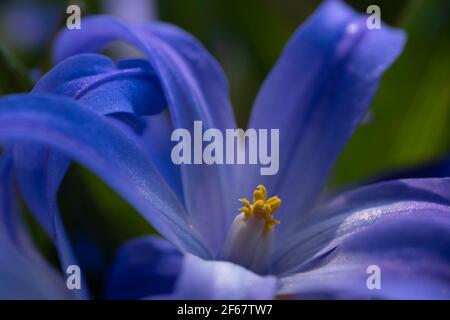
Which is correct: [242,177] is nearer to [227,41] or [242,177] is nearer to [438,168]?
[438,168]

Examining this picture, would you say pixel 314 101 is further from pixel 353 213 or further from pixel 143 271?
pixel 143 271

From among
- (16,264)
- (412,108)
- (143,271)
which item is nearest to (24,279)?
(16,264)

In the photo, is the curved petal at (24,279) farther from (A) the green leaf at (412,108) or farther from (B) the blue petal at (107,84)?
(A) the green leaf at (412,108)

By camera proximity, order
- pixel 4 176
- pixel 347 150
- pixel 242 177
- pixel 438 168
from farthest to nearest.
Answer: pixel 347 150
pixel 438 168
pixel 242 177
pixel 4 176

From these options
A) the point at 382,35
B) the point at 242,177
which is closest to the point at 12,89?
the point at 242,177

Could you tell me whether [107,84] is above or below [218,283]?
above

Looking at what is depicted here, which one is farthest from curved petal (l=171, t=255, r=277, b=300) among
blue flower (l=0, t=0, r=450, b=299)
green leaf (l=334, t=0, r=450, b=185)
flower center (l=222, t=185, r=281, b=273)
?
green leaf (l=334, t=0, r=450, b=185)

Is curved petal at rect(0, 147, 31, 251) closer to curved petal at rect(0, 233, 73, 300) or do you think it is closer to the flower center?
curved petal at rect(0, 233, 73, 300)
